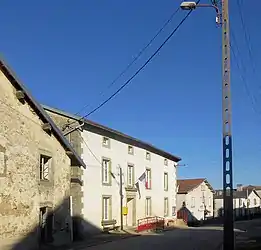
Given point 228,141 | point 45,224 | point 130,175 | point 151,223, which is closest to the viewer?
point 228,141

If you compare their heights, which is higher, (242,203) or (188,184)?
(188,184)

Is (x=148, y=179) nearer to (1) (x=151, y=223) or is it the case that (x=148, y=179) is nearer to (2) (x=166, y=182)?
(1) (x=151, y=223)

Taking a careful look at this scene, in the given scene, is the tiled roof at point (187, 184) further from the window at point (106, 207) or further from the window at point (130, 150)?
the window at point (106, 207)

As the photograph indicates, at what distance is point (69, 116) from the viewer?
99.0 ft

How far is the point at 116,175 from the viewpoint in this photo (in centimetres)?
3581

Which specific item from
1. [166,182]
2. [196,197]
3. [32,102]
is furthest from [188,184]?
[32,102]

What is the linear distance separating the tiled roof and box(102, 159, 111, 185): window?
28.1m

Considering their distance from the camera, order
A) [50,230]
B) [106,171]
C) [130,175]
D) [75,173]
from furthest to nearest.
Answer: [130,175] < [106,171] < [75,173] < [50,230]

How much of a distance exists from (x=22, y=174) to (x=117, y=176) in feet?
52.1

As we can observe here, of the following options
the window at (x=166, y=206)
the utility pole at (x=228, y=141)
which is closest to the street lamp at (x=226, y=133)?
the utility pole at (x=228, y=141)

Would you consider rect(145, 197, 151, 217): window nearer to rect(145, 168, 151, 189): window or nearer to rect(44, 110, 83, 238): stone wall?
rect(145, 168, 151, 189): window

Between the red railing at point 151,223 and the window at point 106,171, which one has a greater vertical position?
the window at point 106,171

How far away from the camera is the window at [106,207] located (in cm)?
3366

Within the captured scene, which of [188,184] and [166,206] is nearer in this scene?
[166,206]
